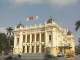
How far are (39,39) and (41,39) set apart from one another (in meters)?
1.01

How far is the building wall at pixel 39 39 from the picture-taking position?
187ft

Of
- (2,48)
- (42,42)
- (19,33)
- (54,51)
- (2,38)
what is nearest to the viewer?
(54,51)

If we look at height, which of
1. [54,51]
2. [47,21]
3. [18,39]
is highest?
[47,21]

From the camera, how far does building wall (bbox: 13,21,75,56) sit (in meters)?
57.1

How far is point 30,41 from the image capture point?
207 ft

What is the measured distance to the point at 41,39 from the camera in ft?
204

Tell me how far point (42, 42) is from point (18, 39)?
10885mm

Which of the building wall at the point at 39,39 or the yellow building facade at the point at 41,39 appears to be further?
the building wall at the point at 39,39

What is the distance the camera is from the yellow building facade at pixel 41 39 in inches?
2242

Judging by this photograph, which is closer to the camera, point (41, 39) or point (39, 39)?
point (39, 39)

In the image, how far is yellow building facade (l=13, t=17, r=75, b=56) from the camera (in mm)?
56938

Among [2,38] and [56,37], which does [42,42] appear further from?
[2,38]

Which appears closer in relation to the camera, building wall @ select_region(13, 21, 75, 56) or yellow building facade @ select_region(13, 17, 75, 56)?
yellow building facade @ select_region(13, 17, 75, 56)

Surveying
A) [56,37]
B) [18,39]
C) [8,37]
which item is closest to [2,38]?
[8,37]
